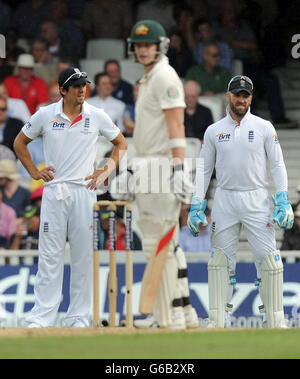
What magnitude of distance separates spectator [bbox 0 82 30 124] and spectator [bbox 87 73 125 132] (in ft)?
2.92

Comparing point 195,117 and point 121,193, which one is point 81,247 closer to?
point 121,193

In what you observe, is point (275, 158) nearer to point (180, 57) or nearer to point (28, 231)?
point (28, 231)

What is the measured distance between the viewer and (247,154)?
10375 millimetres

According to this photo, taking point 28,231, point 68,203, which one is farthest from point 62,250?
point 28,231

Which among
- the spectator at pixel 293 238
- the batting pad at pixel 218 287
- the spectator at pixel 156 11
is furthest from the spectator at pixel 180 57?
the batting pad at pixel 218 287

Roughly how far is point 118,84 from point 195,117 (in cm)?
134

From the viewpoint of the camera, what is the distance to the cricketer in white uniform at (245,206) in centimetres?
1037

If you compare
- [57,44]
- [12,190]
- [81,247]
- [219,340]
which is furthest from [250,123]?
[57,44]

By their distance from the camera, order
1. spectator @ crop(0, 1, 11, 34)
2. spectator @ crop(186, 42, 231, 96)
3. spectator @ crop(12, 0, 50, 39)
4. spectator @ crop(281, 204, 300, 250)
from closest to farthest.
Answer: spectator @ crop(281, 204, 300, 250), spectator @ crop(186, 42, 231, 96), spectator @ crop(12, 0, 50, 39), spectator @ crop(0, 1, 11, 34)

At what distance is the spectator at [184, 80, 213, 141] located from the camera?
1619 cm

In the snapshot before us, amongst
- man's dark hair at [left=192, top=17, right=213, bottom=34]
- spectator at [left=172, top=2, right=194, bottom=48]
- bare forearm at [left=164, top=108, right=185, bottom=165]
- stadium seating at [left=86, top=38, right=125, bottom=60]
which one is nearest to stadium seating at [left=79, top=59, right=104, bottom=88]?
stadium seating at [left=86, top=38, right=125, bottom=60]

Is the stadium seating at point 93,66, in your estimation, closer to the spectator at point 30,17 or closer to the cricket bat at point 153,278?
the spectator at point 30,17

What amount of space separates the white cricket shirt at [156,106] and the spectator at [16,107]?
7967mm

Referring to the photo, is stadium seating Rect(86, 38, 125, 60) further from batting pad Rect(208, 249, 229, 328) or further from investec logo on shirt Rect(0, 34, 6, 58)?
batting pad Rect(208, 249, 229, 328)
